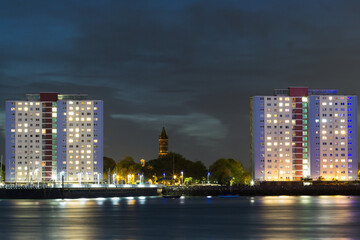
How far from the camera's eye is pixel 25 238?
232ft

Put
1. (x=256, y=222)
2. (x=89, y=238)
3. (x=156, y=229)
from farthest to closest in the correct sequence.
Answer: (x=256, y=222) < (x=156, y=229) < (x=89, y=238)

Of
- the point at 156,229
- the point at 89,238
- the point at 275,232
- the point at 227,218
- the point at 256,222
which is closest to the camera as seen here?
the point at 89,238

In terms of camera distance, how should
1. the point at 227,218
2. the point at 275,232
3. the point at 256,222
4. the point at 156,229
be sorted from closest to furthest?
the point at 275,232 → the point at 156,229 → the point at 256,222 → the point at 227,218

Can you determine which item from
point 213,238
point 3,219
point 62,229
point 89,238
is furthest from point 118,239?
point 3,219

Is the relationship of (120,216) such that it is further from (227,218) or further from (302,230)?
(302,230)

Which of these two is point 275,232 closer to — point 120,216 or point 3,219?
point 120,216

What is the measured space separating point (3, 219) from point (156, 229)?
1158 inches

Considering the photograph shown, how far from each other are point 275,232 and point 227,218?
2710 centimetres

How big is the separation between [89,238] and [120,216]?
3931cm

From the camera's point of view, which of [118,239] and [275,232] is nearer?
[118,239]

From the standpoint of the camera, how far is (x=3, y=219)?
10250 centimetres

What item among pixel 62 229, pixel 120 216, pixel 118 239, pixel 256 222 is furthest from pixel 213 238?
pixel 120 216

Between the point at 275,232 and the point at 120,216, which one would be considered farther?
the point at 120,216

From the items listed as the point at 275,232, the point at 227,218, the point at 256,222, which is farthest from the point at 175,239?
the point at 227,218
